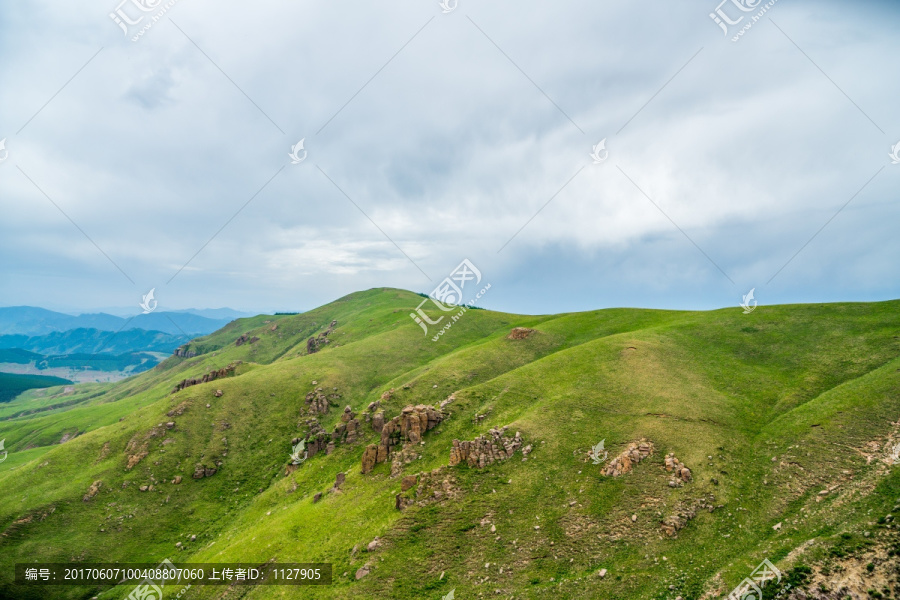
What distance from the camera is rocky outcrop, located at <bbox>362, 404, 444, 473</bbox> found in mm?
45156

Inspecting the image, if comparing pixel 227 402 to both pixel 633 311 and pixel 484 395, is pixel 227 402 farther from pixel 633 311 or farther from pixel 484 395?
pixel 633 311

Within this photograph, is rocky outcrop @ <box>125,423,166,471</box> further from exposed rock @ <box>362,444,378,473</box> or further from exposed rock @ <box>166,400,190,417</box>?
exposed rock @ <box>362,444,378,473</box>

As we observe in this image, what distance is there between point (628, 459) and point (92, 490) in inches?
2665

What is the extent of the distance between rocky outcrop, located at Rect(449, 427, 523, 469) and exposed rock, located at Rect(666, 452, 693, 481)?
14.0m

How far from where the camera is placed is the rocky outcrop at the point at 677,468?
32.7 meters

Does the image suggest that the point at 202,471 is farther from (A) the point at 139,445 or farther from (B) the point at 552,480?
(B) the point at 552,480

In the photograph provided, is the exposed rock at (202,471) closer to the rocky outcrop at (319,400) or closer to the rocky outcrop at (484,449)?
the rocky outcrop at (319,400)

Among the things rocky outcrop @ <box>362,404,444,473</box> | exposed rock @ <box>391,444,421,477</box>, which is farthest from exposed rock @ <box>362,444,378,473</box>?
exposed rock @ <box>391,444,421,477</box>

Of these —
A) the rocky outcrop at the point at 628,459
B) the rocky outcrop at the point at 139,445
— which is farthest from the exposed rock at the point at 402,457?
the rocky outcrop at the point at 139,445

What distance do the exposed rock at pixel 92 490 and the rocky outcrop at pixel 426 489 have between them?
44.1 m

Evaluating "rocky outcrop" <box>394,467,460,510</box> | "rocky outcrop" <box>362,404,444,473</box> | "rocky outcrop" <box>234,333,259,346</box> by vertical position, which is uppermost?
"rocky outcrop" <box>234,333,259,346</box>

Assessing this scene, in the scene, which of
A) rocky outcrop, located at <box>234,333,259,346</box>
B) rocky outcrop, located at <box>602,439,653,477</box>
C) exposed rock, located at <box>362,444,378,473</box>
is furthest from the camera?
rocky outcrop, located at <box>234,333,259,346</box>

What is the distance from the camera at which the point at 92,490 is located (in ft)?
163

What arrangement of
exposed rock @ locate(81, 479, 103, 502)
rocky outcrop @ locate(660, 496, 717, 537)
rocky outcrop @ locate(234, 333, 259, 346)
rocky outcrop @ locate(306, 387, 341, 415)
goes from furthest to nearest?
1. rocky outcrop @ locate(234, 333, 259, 346)
2. rocky outcrop @ locate(306, 387, 341, 415)
3. exposed rock @ locate(81, 479, 103, 502)
4. rocky outcrop @ locate(660, 496, 717, 537)
